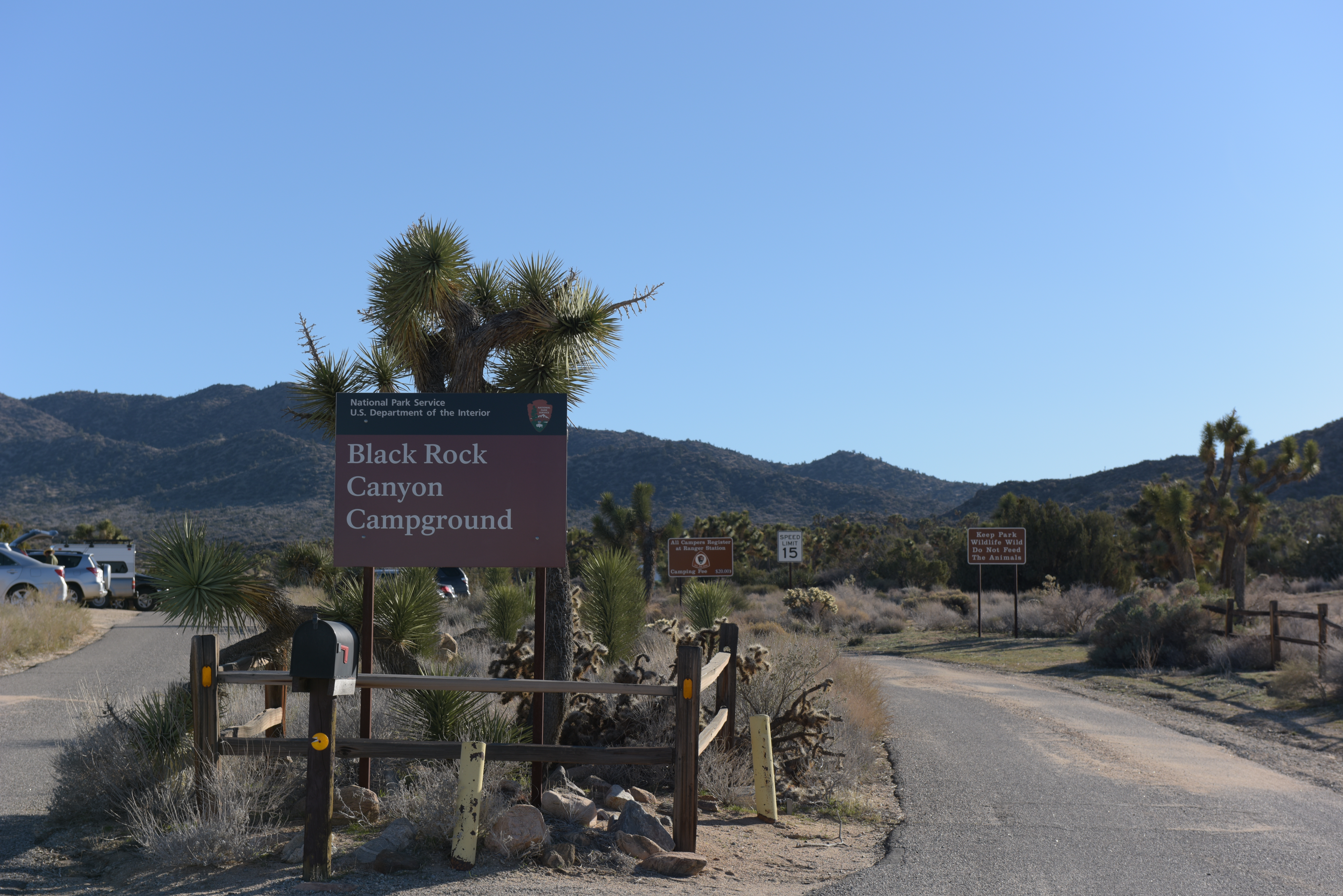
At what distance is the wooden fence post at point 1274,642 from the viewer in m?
18.2

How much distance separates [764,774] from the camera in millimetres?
7527

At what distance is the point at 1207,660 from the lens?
65.3ft

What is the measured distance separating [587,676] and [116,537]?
44086 millimetres

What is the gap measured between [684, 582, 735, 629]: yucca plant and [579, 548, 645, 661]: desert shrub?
2.18 metres

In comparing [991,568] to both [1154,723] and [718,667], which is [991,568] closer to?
[1154,723]

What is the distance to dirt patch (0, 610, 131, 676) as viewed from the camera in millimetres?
16547

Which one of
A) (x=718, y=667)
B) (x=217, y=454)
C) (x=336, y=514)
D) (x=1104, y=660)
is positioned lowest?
(x=1104, y=660)

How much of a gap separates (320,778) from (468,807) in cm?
84

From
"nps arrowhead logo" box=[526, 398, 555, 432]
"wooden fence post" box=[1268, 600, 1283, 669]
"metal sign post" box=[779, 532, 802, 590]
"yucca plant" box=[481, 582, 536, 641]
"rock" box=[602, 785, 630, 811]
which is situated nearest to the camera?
"rock" box=[602, 785, 630, 811]

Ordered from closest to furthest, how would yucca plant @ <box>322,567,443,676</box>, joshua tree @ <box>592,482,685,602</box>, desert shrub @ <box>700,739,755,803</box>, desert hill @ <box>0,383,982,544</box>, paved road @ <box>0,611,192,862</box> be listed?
1. paved road @ <box>0,611,192,862</box>
2. desert shrub @ <box>700,739,755,803</box>
3. yucca plant @ <box>322,567,443,676</box>
4. joshua tree @ <box>592,482,685,602</box>
5. desert hill @ <box>0,383,982,544</box>

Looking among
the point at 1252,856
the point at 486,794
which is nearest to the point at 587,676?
the point at 486,794

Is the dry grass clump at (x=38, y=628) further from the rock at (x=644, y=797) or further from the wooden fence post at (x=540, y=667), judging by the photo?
the rock at (x=644, y=797)

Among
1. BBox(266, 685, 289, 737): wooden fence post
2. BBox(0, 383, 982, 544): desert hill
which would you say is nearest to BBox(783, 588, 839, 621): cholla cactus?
BBox(266, 685, 289, 737): wooden fence post

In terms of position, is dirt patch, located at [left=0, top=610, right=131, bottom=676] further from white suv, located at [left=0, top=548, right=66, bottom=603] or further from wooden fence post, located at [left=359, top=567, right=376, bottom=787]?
wooden fence post, located at [left=359, top=567, right=376, bottom=787]
